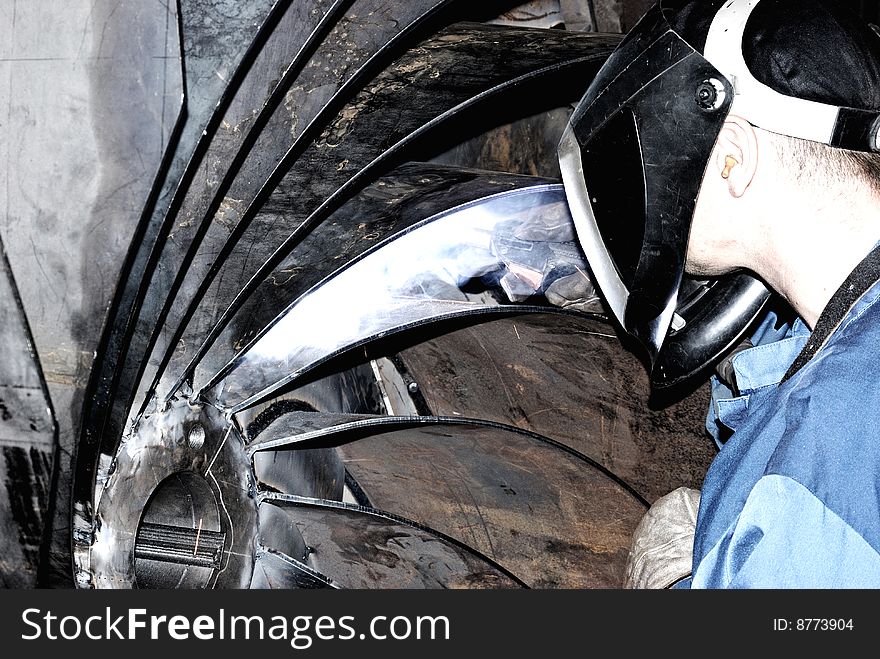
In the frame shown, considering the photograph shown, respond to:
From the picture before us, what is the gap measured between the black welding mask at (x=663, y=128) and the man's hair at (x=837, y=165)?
23mm

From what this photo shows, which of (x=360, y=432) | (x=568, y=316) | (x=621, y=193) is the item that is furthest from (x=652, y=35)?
(x=360, y=432)

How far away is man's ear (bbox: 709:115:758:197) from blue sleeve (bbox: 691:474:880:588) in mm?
570

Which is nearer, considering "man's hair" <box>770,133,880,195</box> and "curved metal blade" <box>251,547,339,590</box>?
"man's hair" <box>770,133,880,195</box>

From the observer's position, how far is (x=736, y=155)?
1.66m

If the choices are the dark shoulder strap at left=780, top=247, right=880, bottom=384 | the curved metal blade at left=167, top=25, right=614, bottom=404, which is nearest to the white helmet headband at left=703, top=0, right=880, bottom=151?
the dark shoulder strap at left=780, top=247, right=880, bottom=384

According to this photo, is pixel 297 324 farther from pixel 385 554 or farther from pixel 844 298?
pixel 844 298

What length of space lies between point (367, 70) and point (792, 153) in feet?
2.50

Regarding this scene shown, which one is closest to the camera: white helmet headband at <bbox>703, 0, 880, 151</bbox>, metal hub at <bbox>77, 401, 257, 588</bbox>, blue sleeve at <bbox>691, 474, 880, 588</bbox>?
blue sleeve at <bbox>691, 474, 880, 588</bbox>

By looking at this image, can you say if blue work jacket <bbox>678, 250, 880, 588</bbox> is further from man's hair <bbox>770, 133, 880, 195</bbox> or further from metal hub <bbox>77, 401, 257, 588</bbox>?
metal hub <bbox>77, 401, 257, 588</bbox>

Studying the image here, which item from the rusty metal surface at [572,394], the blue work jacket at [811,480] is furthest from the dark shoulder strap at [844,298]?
the rusty metal surface at [572,394]

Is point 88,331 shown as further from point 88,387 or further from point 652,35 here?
point 652,35

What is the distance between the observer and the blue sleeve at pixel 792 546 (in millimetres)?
1280

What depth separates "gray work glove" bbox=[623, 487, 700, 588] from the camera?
2119 millimetres

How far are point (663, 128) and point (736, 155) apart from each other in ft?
0.46
